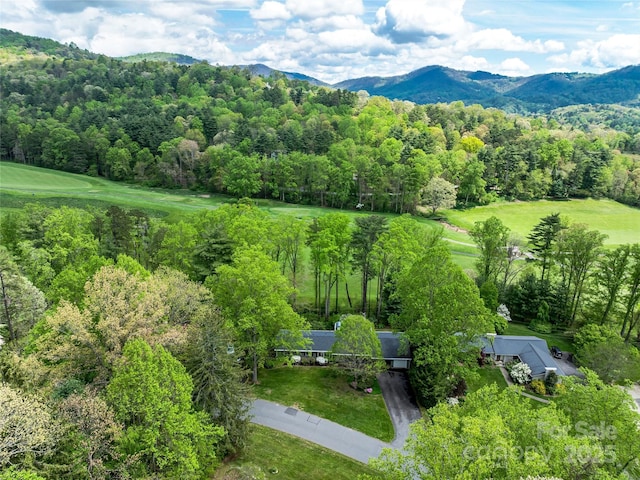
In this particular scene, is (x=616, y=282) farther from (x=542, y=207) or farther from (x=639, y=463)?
(x=542, y=207)

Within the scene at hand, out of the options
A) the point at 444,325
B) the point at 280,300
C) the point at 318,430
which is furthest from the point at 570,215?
the point at 318,430

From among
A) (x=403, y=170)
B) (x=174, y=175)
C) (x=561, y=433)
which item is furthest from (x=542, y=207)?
(x=561, y=433)

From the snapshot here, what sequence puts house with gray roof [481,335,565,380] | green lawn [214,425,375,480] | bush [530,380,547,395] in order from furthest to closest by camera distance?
1. house with gray roof [481,335,565,380]
2. bush [530,380,547,395]
3. green lawn [214,425,375,480]

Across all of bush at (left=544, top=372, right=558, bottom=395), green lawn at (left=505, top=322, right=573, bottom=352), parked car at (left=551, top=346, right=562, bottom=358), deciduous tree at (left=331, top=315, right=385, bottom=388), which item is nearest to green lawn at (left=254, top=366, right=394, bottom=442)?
deciduous tree at (left=331, top=315, right=385, bottom=388)

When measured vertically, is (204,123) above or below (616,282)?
above

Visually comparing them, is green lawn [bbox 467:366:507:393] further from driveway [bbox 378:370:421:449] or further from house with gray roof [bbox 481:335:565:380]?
driveway [bbox 378:370:421:449]

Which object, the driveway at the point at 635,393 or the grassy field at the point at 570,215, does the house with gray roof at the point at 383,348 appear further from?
the grassy field at the point at 570,215

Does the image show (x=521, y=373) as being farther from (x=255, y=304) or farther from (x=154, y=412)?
(x=154, y=412)
